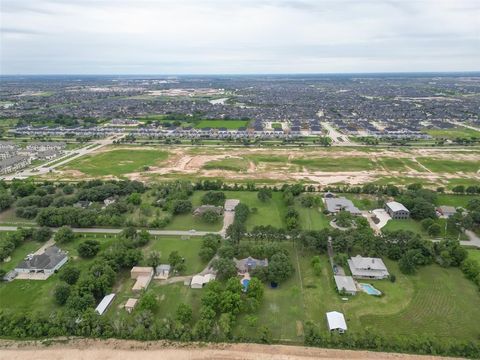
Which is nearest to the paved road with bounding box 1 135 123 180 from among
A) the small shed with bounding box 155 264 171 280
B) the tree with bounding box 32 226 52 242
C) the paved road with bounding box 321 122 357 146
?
the tree with bounding box 32 226 52 242

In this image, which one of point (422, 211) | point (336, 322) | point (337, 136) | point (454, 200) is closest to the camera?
point (336, 322)

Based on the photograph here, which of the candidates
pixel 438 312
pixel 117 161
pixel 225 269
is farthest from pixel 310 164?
pixel 438 312

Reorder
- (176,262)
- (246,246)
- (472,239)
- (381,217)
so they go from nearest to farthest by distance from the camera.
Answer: (176,262), (246,246), (472,239), (381,217)

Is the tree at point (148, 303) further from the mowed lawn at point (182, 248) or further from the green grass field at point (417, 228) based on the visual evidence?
the green grass field at point (417, 228)

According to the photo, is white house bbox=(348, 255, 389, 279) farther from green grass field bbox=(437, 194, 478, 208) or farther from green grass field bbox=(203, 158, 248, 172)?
green grass field bbox=(203, 158, 248, 172)

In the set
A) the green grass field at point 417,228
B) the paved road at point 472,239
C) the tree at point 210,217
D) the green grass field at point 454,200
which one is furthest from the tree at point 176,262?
the green grass field at point 454,200

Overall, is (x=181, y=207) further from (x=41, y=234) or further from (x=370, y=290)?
(x=370, y=290)
